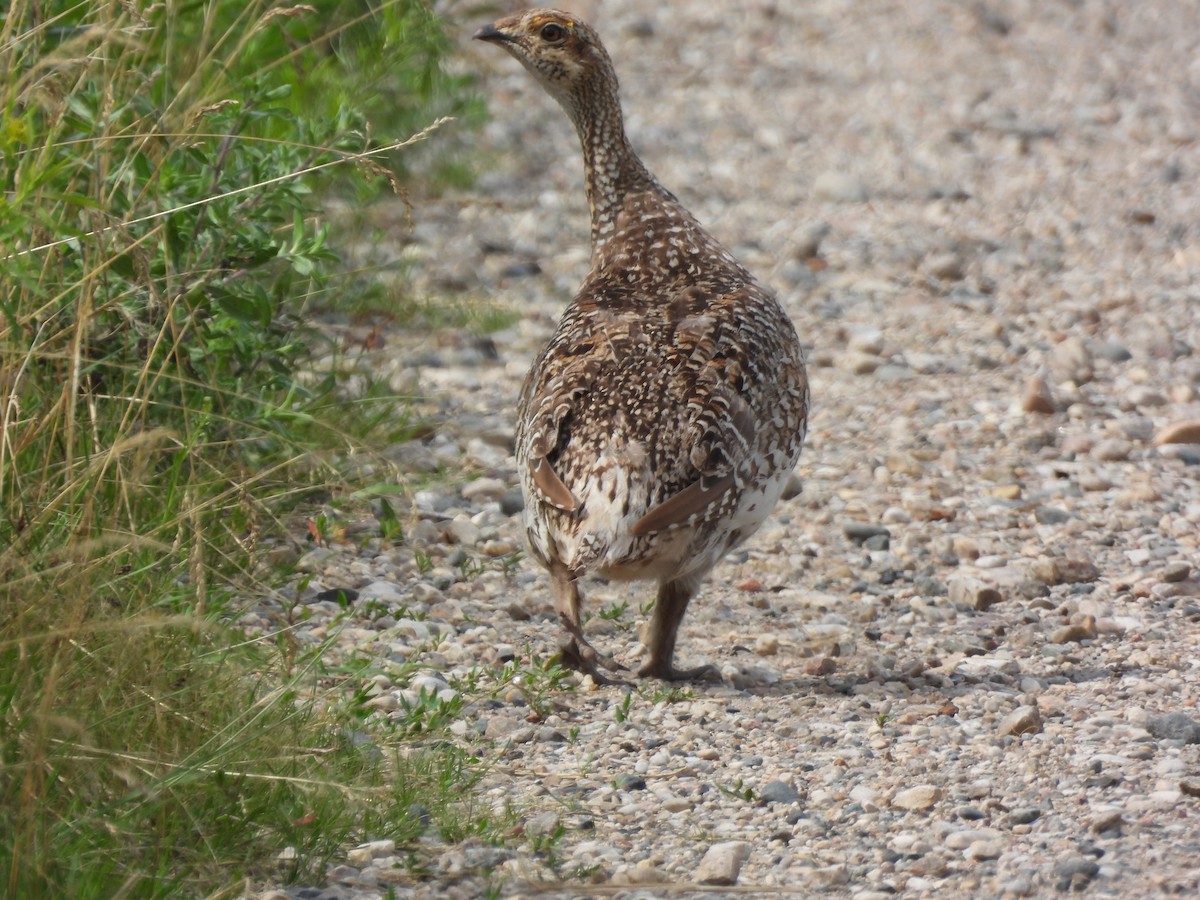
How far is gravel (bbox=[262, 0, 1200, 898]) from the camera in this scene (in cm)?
399

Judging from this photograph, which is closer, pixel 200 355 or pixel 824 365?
pixel 200 355

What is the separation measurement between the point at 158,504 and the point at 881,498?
285 centimetres

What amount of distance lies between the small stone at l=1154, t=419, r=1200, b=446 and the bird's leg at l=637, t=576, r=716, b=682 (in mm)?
2617

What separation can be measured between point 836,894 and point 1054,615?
202 cm

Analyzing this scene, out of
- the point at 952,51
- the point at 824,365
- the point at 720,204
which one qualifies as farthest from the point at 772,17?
the point at 824,365

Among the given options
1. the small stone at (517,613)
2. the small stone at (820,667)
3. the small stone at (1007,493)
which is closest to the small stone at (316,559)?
the small stone at (517,613)

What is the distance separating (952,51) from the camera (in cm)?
1138

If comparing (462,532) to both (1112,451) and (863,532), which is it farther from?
(1112,451)

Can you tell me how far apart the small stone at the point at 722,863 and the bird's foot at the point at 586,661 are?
102cm

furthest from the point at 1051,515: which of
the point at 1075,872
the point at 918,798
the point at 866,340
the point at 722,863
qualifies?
the point at 722,863

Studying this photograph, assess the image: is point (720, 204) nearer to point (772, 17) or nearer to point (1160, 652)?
point (772, 17)

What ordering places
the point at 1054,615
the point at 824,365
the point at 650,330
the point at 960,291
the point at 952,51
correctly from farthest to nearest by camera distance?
the point at 952,51
the point at 960,291
the point at 824,365
the point at 1054,615
the point at 650,330

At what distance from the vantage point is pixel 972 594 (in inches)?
217

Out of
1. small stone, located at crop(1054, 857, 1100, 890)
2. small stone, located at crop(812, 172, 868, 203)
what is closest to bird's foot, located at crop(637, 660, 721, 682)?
small stone, located at crop(1054, 857, 1100, 890)
